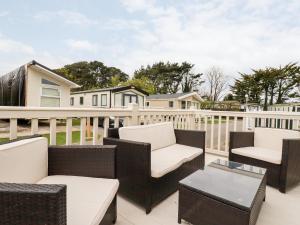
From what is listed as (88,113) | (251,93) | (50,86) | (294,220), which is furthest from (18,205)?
(251,93)

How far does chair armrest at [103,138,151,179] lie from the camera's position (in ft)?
6.33

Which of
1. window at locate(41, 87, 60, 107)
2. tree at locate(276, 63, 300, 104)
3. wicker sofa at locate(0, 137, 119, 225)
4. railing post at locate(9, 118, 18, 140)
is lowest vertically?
wicker sofa at locate(0, 137, 119, 225)

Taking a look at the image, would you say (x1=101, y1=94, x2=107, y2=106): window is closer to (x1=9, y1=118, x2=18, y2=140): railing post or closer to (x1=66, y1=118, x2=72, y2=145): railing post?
(x1=66, y1=118, x2=72, y2=145): railing post

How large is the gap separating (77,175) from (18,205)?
85 cm

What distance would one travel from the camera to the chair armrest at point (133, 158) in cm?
193

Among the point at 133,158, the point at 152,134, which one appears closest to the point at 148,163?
the point at 133,158

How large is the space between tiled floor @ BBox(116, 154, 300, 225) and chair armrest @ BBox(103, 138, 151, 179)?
0.37 meters

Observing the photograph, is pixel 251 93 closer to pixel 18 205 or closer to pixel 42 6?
pixel 42 6

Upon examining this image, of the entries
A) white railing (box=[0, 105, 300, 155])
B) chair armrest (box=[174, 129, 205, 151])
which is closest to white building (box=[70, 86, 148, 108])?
white railing (box=[0, 105, 300, 155])

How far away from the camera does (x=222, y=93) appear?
3020cm

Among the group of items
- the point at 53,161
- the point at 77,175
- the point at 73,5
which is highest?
the point at 73,5

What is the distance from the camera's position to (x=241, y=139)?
3162mm

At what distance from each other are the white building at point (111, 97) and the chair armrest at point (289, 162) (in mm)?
13080

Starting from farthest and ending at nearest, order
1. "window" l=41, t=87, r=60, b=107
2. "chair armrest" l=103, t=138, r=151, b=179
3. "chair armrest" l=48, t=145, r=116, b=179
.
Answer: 1. "window" l=41, t=87, r=60, b=107
2. "chair armrest" l=103, t=138, r=151, b=179
3. "chair armrest" l=48, t=145, r=116, b=179
